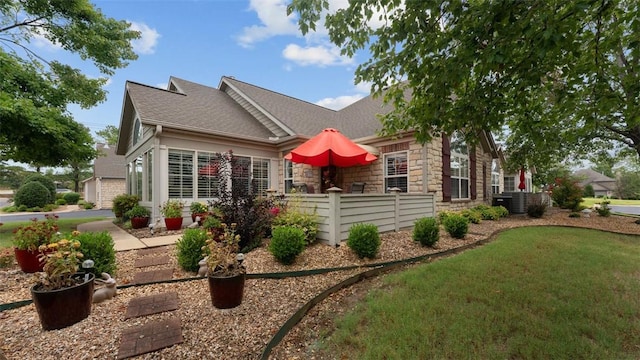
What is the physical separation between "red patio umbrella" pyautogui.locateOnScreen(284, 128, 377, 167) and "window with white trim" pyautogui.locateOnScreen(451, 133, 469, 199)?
4.03 m

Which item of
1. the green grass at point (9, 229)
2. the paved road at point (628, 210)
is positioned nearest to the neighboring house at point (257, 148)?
the green grass at point (9, 229)

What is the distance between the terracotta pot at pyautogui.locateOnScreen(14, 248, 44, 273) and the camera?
3916 millimetres

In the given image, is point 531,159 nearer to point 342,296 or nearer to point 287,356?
point 342,296

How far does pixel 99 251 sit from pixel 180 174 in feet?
17.3

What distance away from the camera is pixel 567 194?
43.9 ft

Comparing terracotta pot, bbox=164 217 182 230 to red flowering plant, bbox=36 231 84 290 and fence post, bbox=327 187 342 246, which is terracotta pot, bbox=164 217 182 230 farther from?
red flowering plant, bbox=36 231 84 290

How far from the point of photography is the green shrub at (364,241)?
4602 millimetres

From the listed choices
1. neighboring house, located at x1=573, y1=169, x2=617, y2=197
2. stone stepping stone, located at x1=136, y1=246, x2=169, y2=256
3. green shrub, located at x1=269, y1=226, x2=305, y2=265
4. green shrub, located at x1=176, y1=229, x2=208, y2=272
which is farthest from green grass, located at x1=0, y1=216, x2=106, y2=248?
neighboring house, located at x1=573, y1=169, x2=617, y2=197

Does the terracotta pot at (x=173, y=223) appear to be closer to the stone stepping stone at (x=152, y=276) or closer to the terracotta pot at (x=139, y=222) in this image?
the terracotta pot at (x=139, y=222)

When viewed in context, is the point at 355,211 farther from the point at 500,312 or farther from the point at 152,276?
the point at 152,276

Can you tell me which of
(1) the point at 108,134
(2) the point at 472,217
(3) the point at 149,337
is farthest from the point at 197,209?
(1) the point at 108,134

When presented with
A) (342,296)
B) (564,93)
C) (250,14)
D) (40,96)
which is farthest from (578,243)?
(40,96)

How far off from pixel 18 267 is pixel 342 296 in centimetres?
508

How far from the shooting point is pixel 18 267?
428 cm
